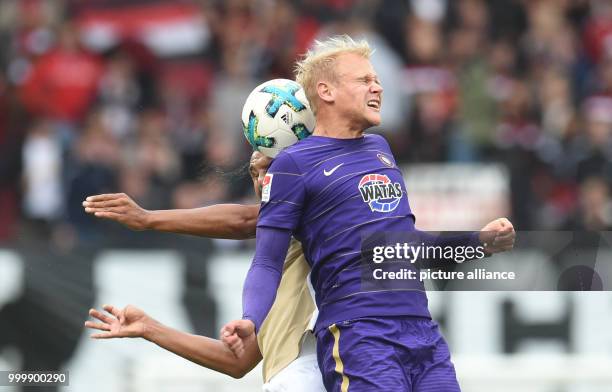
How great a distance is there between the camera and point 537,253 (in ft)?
21.8

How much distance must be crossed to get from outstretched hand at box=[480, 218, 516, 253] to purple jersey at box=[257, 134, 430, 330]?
0.34 meters

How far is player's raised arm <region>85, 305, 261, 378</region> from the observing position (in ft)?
16.2

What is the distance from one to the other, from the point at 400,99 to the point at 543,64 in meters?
1.63

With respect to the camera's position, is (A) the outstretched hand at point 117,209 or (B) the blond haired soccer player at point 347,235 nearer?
(B) the blond haired soccer player at point 347,235

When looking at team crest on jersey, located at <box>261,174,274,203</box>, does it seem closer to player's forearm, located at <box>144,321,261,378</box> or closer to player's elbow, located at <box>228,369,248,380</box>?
player's forearm, located at <box>144,321,261,378</box>

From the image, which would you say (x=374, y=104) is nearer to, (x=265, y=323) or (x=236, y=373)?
(x=265, y=323)

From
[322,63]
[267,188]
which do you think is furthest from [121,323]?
[322,63]

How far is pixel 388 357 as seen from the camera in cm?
492

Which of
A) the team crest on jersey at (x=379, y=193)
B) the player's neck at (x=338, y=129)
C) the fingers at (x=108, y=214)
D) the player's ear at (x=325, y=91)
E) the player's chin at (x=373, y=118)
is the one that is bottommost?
the fingers at (x=108, y=214)

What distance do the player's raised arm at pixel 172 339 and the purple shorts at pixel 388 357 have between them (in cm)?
37

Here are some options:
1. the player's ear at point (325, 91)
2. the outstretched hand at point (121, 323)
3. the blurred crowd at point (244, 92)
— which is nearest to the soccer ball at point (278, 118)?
the player's ear at point (325, 91)

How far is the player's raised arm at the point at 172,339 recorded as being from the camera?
195 inches

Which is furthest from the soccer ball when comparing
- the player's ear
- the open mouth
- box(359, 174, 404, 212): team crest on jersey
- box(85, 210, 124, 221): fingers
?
box(85, 210, 124, 221): fingers

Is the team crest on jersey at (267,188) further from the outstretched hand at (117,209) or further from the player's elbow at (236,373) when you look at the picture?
the player's elbow at (236,373)
